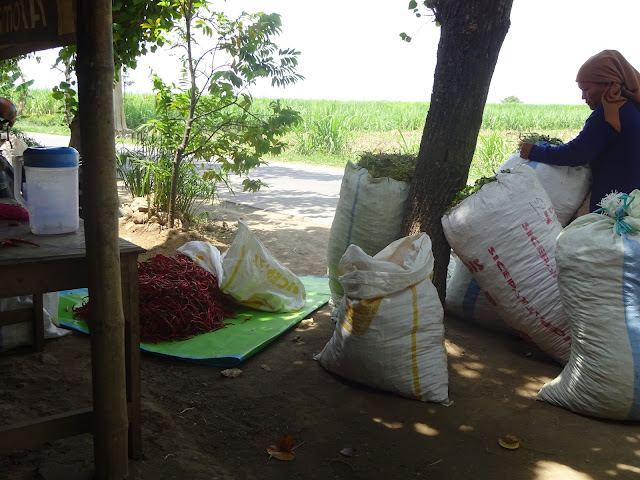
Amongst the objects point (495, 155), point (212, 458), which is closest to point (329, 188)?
point (495, 155)

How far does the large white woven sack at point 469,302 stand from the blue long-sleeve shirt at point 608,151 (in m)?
0.83

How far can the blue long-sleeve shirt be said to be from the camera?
331 centimetres

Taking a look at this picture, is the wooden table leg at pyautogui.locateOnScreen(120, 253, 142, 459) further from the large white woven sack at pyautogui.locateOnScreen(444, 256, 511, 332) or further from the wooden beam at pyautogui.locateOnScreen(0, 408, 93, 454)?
the large white woven sack at pyautogui.locateOnScreen(444, 256, 511, 332)

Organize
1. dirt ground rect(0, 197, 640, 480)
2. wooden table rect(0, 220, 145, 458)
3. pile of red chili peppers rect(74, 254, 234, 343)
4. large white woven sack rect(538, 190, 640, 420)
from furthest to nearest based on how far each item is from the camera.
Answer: pile of red chili peppers rect(74, 254, 234, 343) < large white woven sack rect(538, 190, 640, 420) < dirt ground rect(0, 197, 640, 480) < wooden table rect(0, 220, 145, 458)

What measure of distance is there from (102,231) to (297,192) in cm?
801

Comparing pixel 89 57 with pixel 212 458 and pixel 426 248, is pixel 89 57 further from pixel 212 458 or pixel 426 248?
pixel 426 248

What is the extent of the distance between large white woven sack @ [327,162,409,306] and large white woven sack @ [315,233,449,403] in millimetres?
721

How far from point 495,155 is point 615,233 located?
31.0 feet

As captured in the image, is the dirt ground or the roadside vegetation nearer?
the dirt ground

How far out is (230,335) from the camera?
3619 mm

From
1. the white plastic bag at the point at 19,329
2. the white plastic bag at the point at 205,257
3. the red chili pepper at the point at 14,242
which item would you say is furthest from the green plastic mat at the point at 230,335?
the red chili pepper at the point at 14,242

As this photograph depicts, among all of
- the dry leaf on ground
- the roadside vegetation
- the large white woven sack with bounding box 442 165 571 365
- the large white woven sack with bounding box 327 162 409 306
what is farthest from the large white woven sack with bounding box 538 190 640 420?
the roadside vegetation

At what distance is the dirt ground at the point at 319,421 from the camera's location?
2.36 metres

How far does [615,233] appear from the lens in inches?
109
